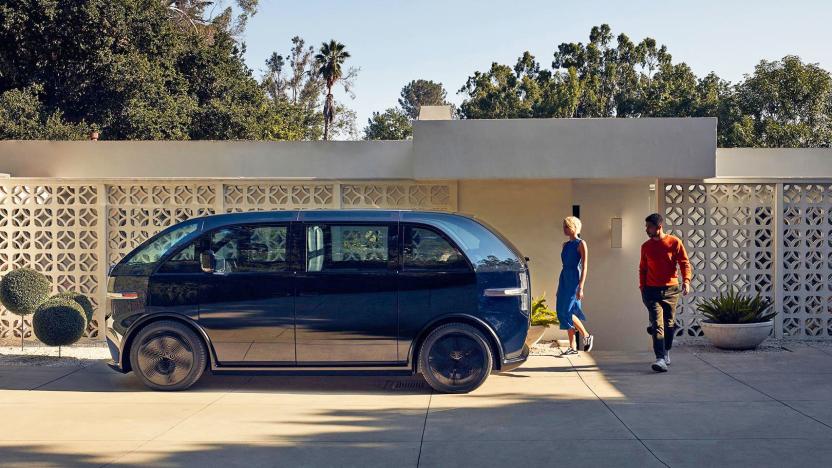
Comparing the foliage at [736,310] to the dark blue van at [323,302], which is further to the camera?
the foliage at [736,310]

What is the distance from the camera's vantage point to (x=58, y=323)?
10312mm

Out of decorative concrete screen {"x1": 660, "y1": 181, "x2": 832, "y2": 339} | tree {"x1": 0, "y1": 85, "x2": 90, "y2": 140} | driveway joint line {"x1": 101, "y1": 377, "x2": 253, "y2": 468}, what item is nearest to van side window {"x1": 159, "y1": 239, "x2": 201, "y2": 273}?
driveway joint line {"x1": 101, "y1": 377, "x2": 253, "y2": 468}

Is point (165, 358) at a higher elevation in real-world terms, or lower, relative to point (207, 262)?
lower

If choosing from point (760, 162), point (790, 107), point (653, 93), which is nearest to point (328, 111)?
point (653, 93)

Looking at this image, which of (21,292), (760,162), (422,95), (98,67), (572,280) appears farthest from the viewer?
(422,95)

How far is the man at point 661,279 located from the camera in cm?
941

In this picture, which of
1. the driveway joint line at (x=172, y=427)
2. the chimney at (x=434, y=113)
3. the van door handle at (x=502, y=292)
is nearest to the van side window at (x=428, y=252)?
the van door handle at (x=502, y=292)

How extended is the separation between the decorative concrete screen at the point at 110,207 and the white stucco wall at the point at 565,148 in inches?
33.8

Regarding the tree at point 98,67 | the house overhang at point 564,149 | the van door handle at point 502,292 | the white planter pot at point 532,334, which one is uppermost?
the tree at point 98,67

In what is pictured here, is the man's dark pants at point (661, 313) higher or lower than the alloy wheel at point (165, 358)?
higher

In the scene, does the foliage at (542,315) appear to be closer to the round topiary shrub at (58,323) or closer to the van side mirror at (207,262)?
the van side mirror at (207,262)

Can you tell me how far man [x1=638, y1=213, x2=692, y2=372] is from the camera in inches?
370

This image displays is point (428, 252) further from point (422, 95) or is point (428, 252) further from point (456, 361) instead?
point (422, 95)

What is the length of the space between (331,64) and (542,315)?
44442mm
